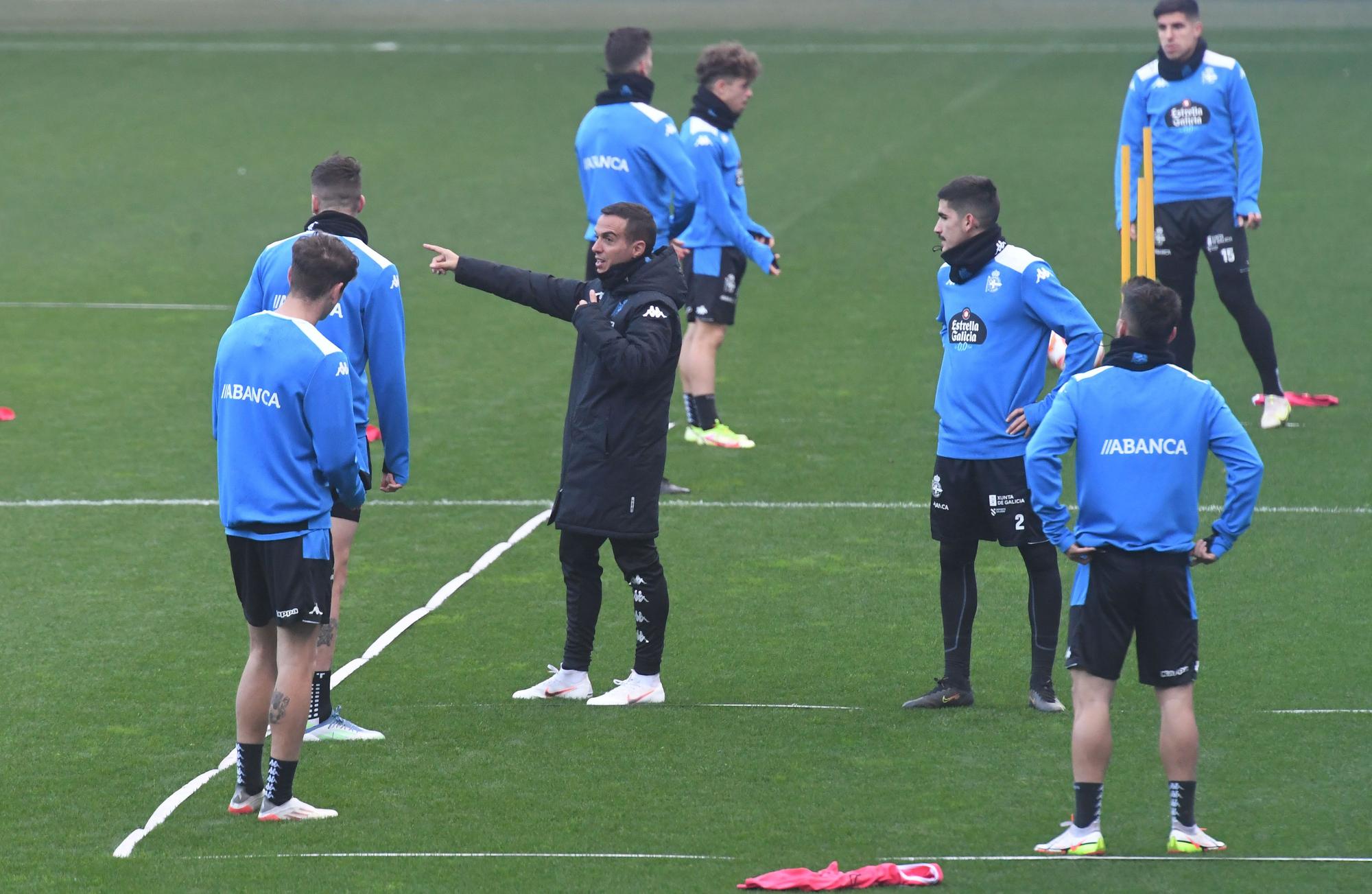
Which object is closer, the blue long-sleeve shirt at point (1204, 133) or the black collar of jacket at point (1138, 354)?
the black collar of jacket at point (1138, 354)

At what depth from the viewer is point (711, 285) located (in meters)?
11.2

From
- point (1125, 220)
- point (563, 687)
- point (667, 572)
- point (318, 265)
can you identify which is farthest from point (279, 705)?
point (1125, 220)

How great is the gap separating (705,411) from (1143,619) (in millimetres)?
5953

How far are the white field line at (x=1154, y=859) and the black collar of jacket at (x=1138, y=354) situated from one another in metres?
1.45

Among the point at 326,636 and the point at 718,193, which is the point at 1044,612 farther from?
the point at 718,193

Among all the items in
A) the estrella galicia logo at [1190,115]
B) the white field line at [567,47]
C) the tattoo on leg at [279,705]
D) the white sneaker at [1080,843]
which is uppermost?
the white field line at [567,47]

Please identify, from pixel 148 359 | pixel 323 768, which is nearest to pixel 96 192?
pixel 148 359

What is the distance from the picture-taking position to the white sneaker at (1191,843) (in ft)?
18.5

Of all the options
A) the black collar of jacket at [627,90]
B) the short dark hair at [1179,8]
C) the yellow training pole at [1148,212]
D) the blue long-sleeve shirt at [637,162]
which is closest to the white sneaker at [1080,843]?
the yellow training pole at [1148,212]

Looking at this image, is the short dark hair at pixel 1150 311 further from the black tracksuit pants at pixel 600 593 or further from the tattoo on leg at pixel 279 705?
the tattoo on leg at pixel 279 705

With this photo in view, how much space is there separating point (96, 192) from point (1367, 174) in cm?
1302

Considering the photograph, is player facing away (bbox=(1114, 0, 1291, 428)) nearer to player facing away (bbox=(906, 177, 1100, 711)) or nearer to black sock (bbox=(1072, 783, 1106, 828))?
player facing away (bbox=(906, 177, 1100, 711))

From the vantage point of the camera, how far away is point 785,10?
28078 millimetres

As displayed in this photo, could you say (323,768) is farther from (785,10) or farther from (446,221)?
(785,10)
